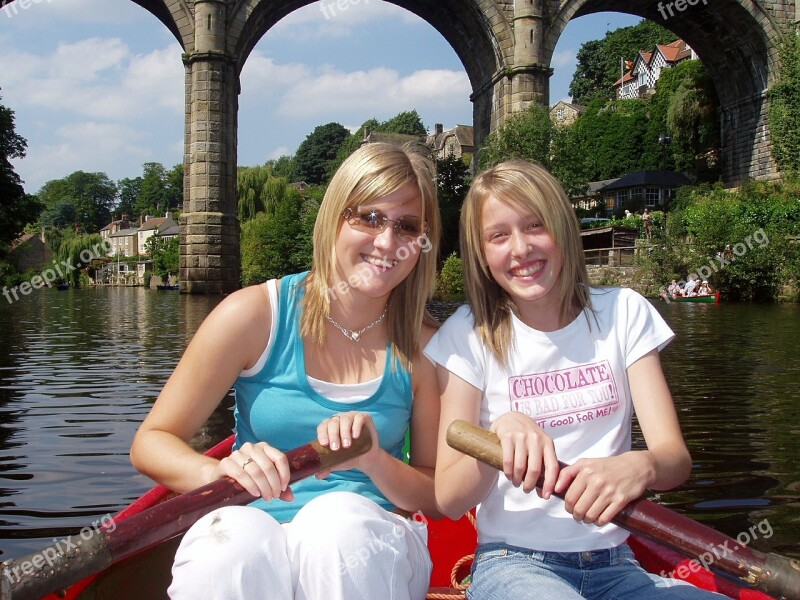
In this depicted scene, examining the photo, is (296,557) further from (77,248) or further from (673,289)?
(77,248)

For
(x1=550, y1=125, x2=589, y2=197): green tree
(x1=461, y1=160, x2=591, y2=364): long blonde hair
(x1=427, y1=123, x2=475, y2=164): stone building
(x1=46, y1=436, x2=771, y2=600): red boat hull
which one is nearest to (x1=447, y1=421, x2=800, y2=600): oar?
(x1=46, y1=436, x2=771, y2=600): red boat hull

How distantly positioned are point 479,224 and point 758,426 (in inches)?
176

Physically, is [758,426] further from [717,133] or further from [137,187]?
[137,187]

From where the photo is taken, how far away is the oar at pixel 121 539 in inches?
59.6

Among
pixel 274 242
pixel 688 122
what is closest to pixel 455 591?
pixel 274 242

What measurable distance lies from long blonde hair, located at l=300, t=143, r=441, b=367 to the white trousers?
24.4 inches

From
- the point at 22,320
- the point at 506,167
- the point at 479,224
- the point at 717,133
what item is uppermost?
the point at 717,133

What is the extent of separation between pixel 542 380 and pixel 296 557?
0.82 metres

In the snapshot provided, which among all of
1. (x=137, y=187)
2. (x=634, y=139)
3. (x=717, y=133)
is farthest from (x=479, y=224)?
(x=137, y=187)

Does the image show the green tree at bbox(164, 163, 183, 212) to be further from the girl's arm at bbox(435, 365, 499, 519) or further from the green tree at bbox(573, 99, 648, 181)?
the girl's arm at bbox(435, 365, 499, 519)

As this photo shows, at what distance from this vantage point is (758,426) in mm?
5879

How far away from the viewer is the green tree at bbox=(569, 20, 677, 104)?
251 feet

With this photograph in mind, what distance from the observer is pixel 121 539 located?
160 centimetres

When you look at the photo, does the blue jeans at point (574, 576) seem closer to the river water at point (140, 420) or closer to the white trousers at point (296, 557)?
the white trousers at point (296, 557)
